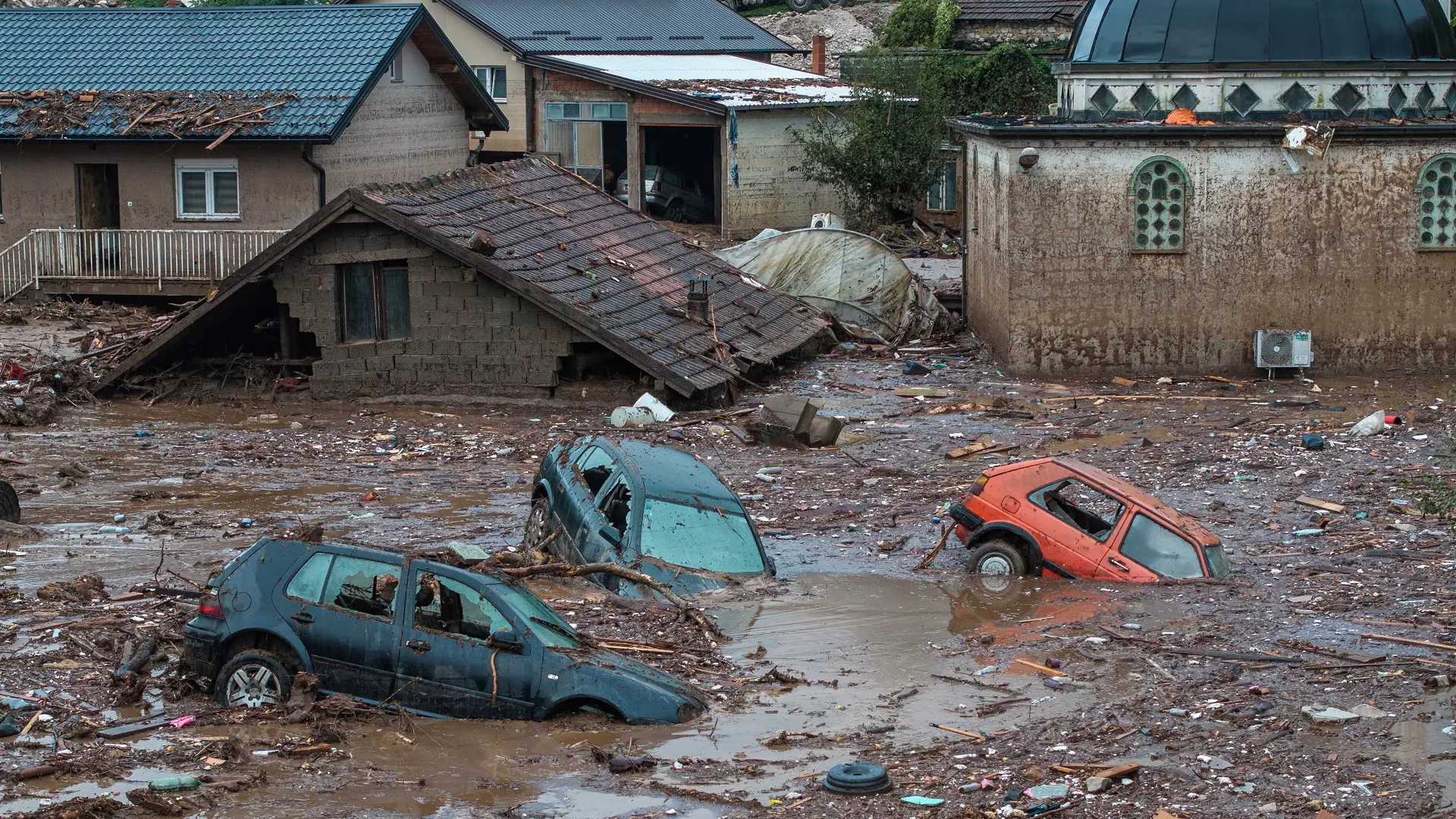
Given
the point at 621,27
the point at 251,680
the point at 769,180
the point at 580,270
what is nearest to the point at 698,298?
the point at 580,270

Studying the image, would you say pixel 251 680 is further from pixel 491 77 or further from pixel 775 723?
pixel 491 77

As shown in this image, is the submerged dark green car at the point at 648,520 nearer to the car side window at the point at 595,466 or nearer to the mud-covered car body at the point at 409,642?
the car side window at the point at 595,466

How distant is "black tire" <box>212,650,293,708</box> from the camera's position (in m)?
9.89

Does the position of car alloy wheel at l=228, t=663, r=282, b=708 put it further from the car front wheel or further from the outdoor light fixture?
the outdoor light fixture

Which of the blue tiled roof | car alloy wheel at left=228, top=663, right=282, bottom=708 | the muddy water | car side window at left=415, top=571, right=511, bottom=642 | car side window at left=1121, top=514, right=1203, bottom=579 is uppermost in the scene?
the blue tiled roof

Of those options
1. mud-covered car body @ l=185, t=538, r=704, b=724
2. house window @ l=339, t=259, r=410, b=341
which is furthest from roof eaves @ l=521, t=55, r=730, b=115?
mud-covered car body @ l=185, t=538, r=704, b=724

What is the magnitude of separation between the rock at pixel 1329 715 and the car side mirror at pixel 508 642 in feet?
15.5

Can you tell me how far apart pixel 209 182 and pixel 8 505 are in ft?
52.2

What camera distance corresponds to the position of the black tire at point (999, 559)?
13.6 metres

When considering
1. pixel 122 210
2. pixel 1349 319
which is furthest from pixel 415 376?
pixel 1349 319

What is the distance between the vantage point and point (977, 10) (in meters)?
48.6

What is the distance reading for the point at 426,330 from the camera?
21.6 metres

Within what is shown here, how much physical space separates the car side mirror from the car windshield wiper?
9.8 inches

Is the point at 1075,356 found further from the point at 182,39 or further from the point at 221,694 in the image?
the point at 182,39
